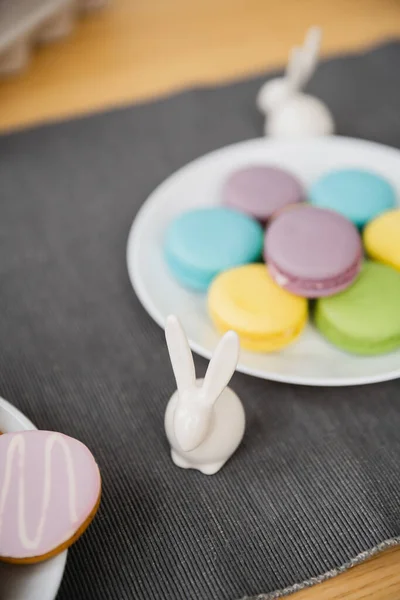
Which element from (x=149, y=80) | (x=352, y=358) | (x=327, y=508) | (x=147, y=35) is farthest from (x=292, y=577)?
(x=147, y=35)

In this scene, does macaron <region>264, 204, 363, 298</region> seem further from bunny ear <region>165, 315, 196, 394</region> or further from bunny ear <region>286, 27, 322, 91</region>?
bunny ear <region>286, 27, 322, 91</region>

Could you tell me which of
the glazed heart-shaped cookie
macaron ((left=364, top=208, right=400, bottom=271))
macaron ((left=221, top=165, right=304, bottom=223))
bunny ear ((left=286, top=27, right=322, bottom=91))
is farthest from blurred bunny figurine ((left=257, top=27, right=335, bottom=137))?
the glazed heart-shaped cookie

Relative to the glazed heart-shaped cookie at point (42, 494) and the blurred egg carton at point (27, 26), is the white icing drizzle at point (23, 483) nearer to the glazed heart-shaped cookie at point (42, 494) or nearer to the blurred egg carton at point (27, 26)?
the glazed heart-shaped cookie at point (42, 494)

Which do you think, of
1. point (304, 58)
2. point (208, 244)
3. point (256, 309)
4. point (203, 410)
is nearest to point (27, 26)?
point (304, 58)

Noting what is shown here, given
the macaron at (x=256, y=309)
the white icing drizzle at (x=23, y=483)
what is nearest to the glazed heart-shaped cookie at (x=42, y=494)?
the white icing drizzle at (x=23, y=483)

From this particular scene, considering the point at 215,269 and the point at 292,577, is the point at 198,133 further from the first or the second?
the point at 292,577

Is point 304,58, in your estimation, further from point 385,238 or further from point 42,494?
point 42,494

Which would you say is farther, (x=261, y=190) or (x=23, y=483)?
(x=261, y=190)
